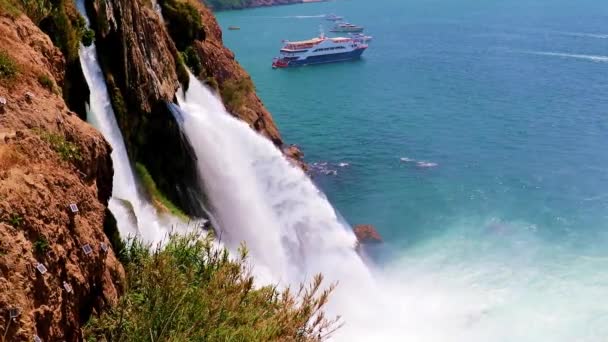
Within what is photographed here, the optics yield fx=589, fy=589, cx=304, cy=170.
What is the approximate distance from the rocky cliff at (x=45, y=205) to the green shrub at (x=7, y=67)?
2 cm

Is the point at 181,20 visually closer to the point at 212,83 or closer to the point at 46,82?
the point at 212,83

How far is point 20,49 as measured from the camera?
13.3m

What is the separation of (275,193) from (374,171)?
16.2 m

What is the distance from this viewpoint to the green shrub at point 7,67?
12.3m

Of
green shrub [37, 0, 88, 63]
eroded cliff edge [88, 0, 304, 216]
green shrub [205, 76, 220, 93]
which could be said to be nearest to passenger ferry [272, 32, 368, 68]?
green shrub [205, 76, 220, 93]

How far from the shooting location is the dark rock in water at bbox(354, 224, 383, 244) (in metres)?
34.2

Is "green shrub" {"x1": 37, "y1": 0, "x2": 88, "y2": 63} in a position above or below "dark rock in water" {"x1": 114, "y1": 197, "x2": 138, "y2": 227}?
above

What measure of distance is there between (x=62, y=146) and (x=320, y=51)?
7725 cm

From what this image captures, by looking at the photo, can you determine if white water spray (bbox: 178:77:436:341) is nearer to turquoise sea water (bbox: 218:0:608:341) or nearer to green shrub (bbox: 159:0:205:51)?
turquoise sea water (bbox: 218:0:608:341)

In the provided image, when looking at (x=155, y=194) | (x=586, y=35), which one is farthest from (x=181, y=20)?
(x=586, y=35)

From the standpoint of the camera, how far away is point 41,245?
32.9ft

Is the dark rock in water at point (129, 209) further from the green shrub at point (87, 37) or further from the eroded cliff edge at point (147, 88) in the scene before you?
the green shrub at point (87, 37)

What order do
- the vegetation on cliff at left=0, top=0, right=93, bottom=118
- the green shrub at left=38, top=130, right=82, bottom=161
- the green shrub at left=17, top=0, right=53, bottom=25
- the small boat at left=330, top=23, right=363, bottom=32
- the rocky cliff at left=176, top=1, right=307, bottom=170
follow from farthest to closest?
the small boat at left=330, top=23, right=363, bottom=32 → the rocky cliff at left=176, top=1, right=307, bottom=170 → the vegetation on cliff at left=0, top=0, right=93, bottom=118 → the green shrub at left=17, top=0, right=53, bottom=25 → the green shrub at left=38, top=130, right=82, bottom=161

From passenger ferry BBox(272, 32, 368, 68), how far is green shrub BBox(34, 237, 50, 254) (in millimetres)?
73514
